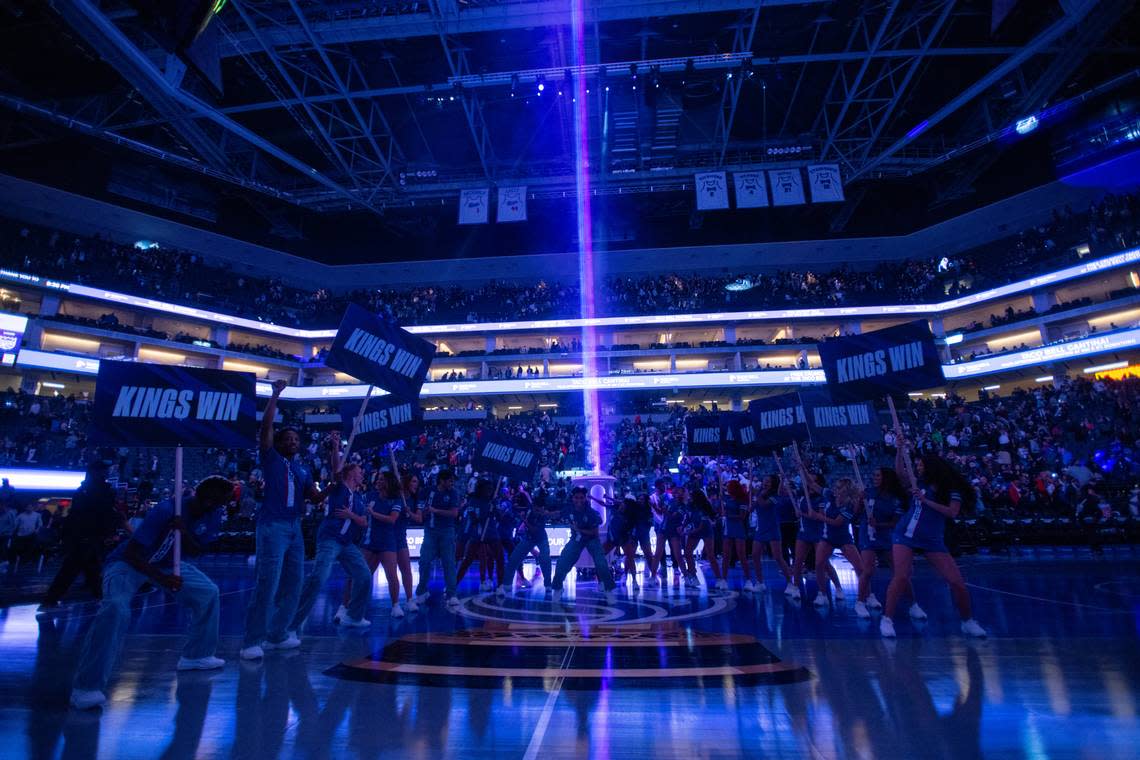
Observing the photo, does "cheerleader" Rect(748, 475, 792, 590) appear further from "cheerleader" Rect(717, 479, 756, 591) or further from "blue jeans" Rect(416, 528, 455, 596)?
"blue jeans" Rect(416, 528, 455, 596)

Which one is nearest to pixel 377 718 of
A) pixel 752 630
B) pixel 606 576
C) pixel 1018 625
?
pixel 752 630

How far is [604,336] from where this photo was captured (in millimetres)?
46344

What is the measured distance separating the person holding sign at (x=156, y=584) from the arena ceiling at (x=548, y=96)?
1679 centimetres

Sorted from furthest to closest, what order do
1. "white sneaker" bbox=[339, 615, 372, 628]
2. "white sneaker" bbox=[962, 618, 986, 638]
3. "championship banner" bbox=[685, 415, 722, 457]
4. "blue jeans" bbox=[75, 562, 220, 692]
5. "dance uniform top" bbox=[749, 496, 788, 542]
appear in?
1. "championship banner" bbox=[685, 415, 722, 457]
2. "dance uniform top" bbox=[749, 496, 788, 542]
3. "white sneaker" bbox=[339, 615, 372, 628]
4. "white sneaker" bbox=[962, 618, 986, 638]
5. "blue jeans" bbox=[75, 562, 220, 692]

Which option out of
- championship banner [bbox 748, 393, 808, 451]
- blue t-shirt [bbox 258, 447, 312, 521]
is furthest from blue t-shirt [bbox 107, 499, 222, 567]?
championship banner [bbox 748, 393, 808, 451]

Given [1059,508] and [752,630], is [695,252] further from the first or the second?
[752,630]

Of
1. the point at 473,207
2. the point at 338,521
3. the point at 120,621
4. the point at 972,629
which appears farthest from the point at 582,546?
the point at 473,207

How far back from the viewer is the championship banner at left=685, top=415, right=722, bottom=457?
13.7 metres

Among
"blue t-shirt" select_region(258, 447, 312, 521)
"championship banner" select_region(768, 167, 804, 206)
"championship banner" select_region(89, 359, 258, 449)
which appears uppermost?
"championship banner" select_region(768, 167, 804, 206)

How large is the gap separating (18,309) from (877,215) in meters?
57.6

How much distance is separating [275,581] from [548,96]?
84.2ft

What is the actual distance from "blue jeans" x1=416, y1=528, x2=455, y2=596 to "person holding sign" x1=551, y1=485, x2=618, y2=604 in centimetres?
159

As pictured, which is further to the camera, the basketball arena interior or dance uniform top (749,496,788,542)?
dance uniform top (749,496,788,542)

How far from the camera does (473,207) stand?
27.9 meters
